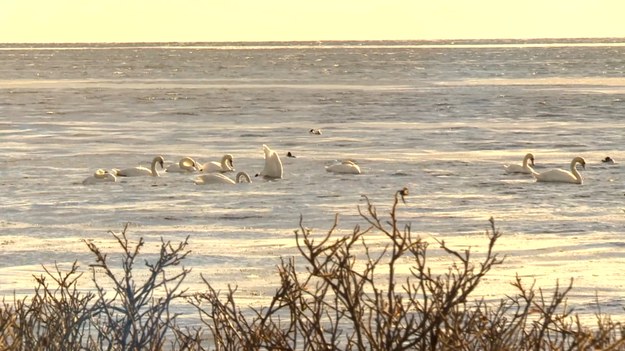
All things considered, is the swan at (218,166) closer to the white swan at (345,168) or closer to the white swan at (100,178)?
the white swan at (345,168)

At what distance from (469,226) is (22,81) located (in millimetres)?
76114

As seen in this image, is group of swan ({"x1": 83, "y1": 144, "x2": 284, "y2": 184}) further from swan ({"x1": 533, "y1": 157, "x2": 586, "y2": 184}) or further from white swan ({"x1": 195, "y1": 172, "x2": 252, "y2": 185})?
swan ({"x1": 533, "y1": 157, "x2": 586, "y2": 184})

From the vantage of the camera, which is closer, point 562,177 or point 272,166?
point 562,177

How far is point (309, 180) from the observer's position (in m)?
26.1

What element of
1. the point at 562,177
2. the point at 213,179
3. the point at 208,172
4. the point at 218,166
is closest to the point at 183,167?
the point at 208,172

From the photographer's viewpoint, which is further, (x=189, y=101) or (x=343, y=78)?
(x=343, y=78)

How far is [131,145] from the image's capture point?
36.3 meters

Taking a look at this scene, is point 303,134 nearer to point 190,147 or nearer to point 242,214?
point 190,147

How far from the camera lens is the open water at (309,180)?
16.6 meters

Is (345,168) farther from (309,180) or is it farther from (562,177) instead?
(562,177)

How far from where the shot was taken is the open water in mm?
16625

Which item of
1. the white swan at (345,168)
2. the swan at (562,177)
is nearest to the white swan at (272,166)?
the white swan at (345,168)

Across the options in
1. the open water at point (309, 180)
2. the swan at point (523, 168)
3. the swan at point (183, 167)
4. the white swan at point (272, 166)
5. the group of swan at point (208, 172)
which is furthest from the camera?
the swan at point (183, 167)

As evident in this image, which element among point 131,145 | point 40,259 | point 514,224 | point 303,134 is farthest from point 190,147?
point 40,259
